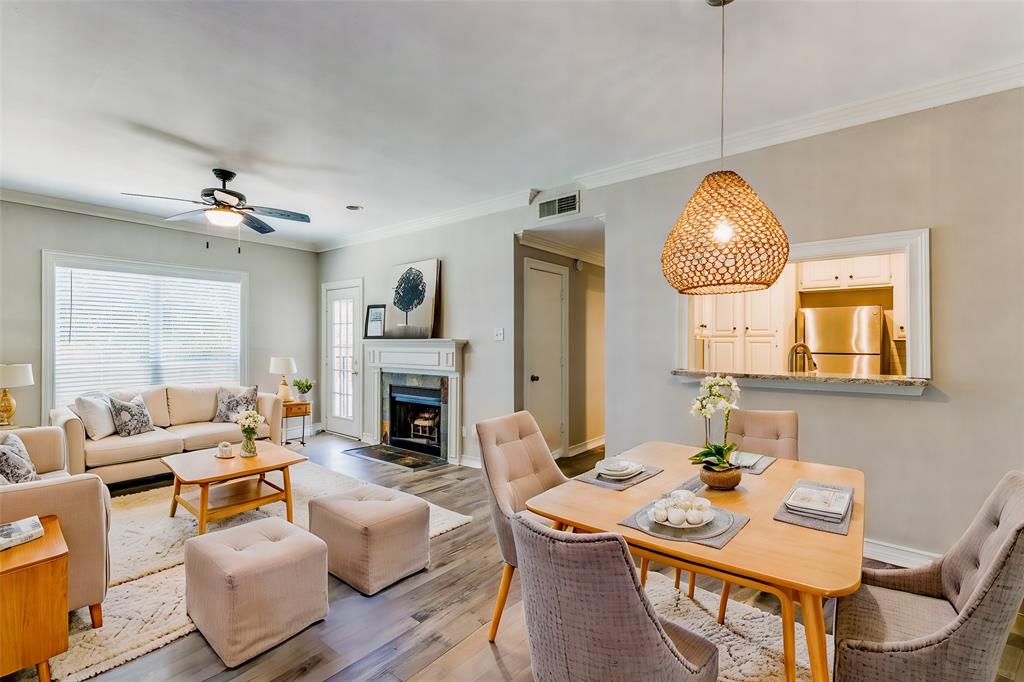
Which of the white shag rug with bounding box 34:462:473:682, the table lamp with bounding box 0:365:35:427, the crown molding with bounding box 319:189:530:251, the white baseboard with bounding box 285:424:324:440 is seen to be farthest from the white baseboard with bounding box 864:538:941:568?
the table lamp with bounding box 0:365:35:427

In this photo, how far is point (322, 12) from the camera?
2023mm

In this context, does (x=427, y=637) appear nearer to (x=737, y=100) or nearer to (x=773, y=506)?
(x=773, y=506)

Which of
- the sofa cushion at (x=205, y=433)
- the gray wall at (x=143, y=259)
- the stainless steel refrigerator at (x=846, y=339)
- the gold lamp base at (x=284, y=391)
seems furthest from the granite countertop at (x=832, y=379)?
the gray wall at (x=143, y=259)

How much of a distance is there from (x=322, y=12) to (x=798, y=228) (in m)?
2.98

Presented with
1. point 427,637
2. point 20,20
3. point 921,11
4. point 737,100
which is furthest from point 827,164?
point 20,20

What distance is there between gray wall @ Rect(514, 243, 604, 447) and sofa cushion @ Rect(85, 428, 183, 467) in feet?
13.2

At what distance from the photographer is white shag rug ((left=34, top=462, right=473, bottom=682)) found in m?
1.97

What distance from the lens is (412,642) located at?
207 centimetres

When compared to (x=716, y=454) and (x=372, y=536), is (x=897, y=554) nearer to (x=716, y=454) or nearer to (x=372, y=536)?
(x=716, y=454)

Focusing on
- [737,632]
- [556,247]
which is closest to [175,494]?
[737,632]

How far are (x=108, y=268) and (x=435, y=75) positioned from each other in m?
4.65

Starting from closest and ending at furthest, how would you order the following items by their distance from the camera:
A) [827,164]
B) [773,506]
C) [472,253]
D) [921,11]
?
[773,506]
[921,11]
[827,164]
[472,253]

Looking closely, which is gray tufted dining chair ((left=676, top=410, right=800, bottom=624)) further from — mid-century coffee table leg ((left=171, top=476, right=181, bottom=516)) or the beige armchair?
mid-century coffee table leg ((left=171, top=476, right=181, bottom=516))

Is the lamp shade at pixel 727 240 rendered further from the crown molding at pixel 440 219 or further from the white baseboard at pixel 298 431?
the white baseboard at pixel 298 431
